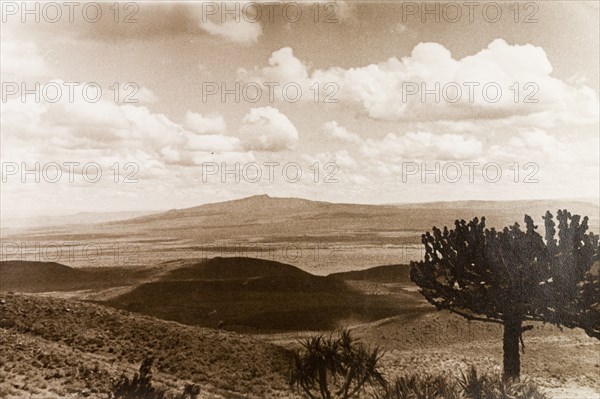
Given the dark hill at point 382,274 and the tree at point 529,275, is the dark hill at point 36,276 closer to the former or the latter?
the dark hill at point 382,274

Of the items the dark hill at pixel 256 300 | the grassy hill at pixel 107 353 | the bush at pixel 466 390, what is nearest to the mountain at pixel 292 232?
the dark hill at pixel 256 300

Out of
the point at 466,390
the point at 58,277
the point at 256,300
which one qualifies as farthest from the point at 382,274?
the point at 466,390

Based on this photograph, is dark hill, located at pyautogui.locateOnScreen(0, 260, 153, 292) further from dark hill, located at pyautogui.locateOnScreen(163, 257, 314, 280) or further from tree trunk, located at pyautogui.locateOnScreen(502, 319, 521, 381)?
tree trunk, located at pyautogui.locateOnScreen(502, 319, 521, 381)

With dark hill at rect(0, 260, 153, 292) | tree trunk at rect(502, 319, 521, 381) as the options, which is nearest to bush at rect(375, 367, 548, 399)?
tree trunk at rect(502, 319, 521, 381)

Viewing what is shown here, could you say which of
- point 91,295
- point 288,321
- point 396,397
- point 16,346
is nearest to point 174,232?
point 91,295

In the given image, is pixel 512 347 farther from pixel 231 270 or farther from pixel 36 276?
pixel 36 276

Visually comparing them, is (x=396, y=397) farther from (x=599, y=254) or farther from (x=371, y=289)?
(x=371, y=289)
